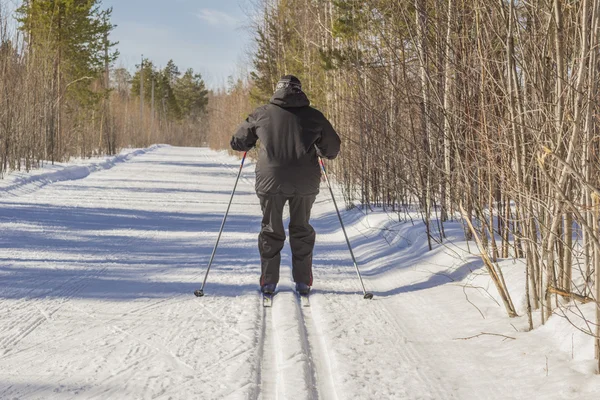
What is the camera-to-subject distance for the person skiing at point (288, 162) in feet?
17.3

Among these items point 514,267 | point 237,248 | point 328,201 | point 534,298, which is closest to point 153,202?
point 328,201

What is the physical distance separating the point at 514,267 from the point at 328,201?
9358 mm

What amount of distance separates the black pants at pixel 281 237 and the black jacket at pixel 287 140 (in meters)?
0.11

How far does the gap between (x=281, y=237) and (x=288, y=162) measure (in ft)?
2.21

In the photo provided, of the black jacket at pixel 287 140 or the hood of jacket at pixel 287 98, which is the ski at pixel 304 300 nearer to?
the black jacket at pixel 287 140

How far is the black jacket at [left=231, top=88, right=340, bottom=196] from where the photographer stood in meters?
5.27

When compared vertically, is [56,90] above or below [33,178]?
above

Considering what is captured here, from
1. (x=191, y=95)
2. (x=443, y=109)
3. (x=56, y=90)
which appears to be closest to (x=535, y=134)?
(x=443, y=109)

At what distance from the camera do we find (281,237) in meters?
5.46

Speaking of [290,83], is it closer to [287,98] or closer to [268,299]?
[287,98]

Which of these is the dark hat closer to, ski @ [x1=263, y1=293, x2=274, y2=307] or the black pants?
the black pants

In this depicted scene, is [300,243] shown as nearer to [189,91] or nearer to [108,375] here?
[108,375]

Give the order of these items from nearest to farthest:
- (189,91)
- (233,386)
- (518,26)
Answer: (233,386)
(518,26)
(189,91)

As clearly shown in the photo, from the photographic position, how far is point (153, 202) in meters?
13.4
